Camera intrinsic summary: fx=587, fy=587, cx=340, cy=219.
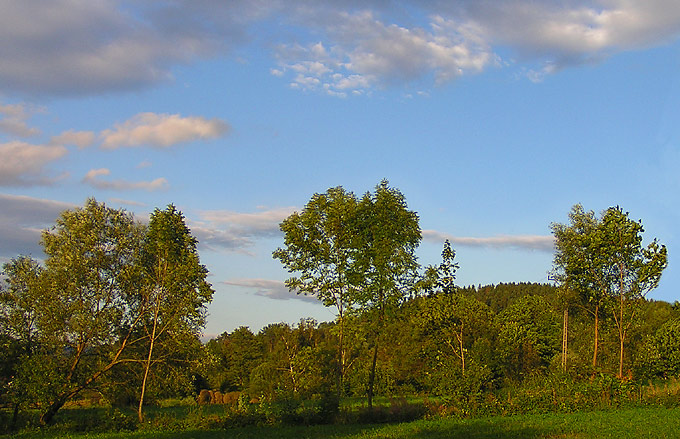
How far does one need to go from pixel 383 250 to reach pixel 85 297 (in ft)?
58.9

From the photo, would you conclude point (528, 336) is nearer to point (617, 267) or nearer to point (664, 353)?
point (664, 353)

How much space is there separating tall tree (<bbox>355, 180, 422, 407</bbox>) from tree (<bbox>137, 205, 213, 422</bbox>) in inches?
385

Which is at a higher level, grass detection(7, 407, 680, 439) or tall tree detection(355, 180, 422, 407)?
tall tree detection(355, 180, 422, 407)

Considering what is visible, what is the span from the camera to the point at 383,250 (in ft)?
116

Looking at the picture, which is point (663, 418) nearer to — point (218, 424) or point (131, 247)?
point (218, 424)

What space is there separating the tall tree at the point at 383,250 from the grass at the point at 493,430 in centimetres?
775

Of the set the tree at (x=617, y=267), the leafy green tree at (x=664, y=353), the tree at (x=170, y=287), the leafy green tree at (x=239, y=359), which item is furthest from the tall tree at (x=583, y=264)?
the leafy green tree at (x=239, y=359)

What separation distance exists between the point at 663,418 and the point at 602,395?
7120mm

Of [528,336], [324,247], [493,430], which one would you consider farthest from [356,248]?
[528,336]

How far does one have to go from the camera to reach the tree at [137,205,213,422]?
115ft

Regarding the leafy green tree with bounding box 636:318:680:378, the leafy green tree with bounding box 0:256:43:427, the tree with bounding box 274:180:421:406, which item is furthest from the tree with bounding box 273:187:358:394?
the leafy green tree with bounding box 636:318:680:378

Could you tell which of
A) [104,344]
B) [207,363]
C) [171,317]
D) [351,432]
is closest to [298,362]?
[207,363]

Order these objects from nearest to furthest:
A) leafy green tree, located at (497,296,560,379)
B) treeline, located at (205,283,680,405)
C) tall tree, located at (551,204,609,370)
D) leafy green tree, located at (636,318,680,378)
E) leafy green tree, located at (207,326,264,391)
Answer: treeline, located at (205,283,680,405), tall tree, located at (551,204,609,370), leafy green tree, located at (636,318,680,378), leafy green tree, located at (497,296,560,379), leafy green tree, located at (207,326,264,391)

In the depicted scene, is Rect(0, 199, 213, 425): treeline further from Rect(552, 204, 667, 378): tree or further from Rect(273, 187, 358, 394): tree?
Rect(552, 204, 667, 378): tree
